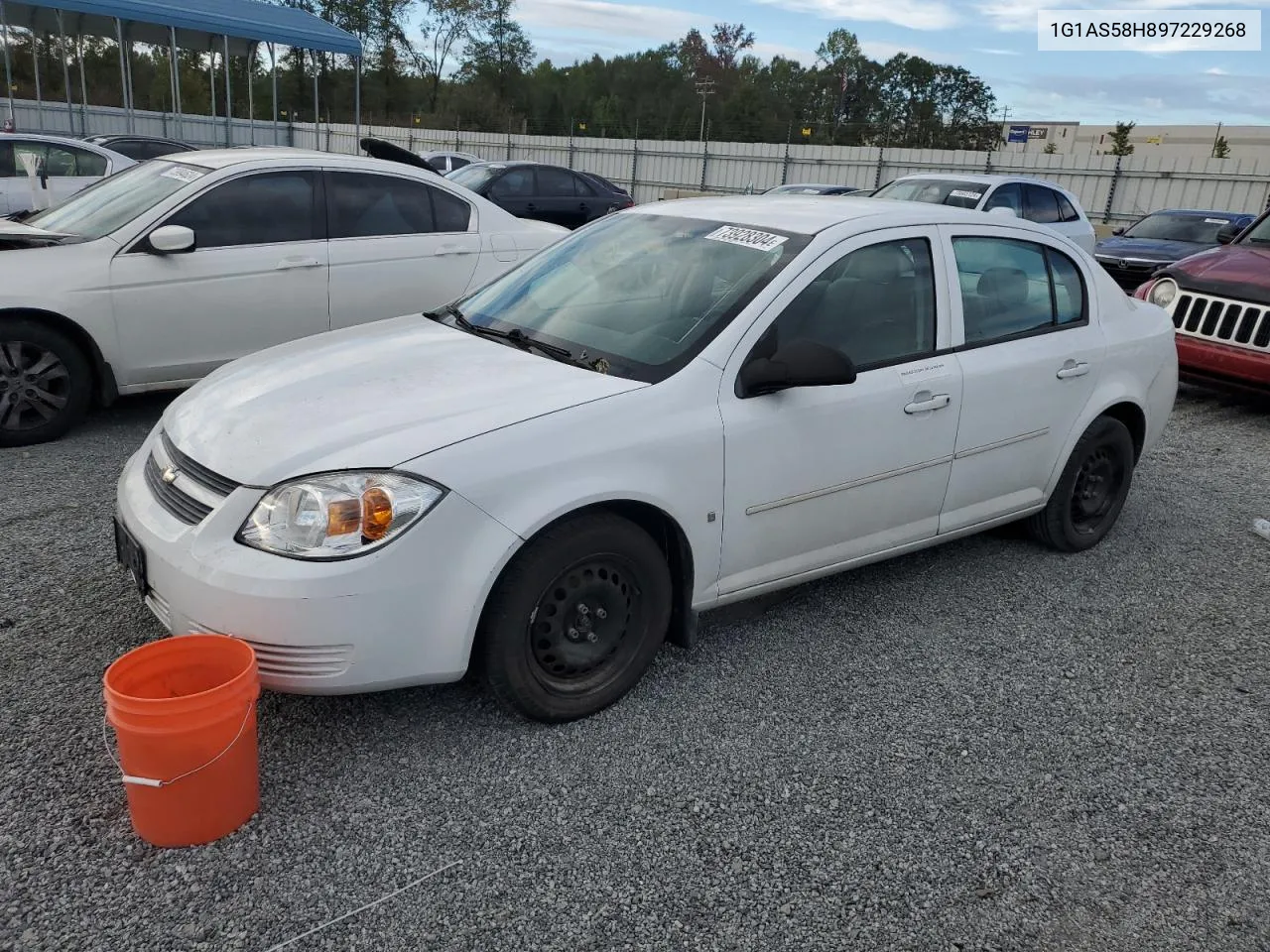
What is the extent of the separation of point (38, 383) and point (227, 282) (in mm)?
1115

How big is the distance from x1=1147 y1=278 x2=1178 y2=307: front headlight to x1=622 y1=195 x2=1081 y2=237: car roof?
434cm

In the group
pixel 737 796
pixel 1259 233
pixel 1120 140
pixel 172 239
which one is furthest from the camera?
pixel 1120 140

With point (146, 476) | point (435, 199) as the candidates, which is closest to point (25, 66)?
point (435, 199)

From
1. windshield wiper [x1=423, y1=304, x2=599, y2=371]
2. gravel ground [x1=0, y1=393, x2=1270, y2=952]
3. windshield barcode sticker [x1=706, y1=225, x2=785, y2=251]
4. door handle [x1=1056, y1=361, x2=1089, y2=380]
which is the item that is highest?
windshield barcode sticker [x1=706, y1=225, x2=785, y2=251]

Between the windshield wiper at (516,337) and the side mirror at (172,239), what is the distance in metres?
1.99

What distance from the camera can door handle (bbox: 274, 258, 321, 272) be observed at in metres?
5.72

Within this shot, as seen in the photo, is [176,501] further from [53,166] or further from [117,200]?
[53,166]

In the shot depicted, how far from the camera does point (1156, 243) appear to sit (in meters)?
13.8

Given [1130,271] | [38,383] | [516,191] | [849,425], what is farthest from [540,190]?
[849,425]

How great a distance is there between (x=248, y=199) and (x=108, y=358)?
3.96ft

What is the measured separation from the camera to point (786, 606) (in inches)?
157

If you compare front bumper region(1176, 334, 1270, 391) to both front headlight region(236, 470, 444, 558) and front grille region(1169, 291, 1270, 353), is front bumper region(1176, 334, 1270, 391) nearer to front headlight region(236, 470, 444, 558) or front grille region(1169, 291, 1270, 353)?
front grille region(1169, 291, 1270, 353)

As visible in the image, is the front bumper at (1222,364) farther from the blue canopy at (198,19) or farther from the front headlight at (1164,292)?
the blue canopy at (198,19)

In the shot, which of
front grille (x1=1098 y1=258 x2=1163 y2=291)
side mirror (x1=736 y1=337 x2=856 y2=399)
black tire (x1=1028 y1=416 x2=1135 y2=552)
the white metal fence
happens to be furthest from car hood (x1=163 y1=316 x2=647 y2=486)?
the white metal fence
